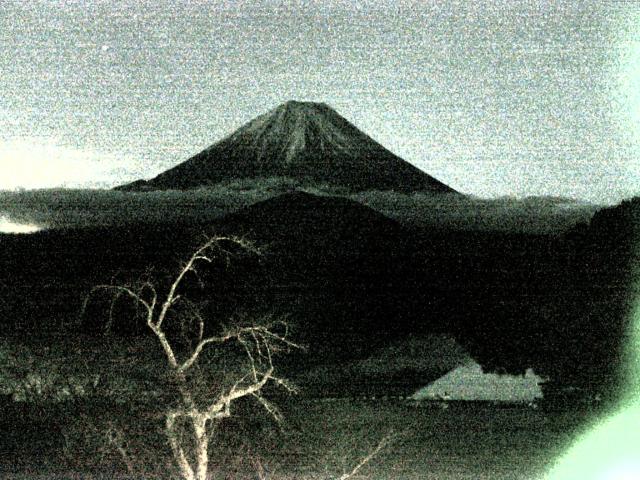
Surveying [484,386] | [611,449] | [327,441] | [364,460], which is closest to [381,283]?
[484,386]

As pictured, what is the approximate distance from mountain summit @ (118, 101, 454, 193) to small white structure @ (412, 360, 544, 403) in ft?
134

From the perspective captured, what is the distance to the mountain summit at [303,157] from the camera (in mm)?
62594

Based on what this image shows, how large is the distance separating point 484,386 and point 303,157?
49474 mm

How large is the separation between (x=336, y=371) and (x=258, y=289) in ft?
36.4

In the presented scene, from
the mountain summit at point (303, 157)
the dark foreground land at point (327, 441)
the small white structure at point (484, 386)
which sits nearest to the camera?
the dark foreground land at point (327, 441)

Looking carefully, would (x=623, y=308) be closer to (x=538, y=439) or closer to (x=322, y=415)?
(x=538, y=439)

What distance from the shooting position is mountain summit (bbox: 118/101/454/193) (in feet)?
Answer: 205

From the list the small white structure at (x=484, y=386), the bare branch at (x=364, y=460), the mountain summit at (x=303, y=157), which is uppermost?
the mountain summit at (x=303, y=157)

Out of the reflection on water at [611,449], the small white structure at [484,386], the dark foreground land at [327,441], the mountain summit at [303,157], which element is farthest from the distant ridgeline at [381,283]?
the mountain summit at [303,157]

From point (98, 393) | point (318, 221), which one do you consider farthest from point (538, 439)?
point (318, 221)

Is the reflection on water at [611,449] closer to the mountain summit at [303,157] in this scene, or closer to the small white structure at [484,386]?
the small white structure at [484,386]

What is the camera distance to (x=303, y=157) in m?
65.4

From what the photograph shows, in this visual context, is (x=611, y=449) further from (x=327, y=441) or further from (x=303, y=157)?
(x=303, y=157)

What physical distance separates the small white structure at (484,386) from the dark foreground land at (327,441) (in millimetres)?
3680
